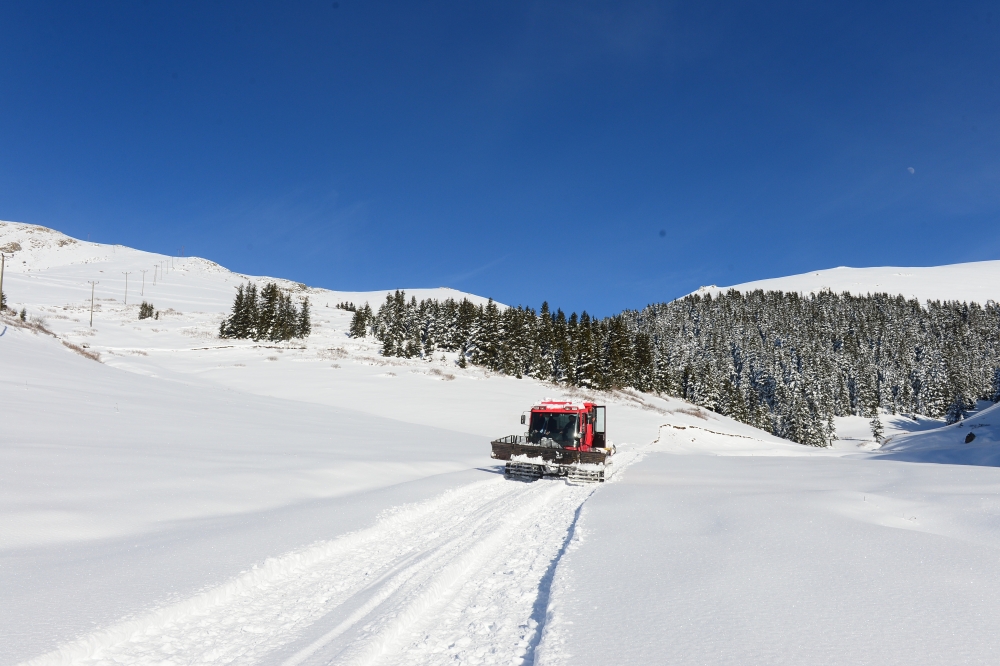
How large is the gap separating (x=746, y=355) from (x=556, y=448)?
11620 cm

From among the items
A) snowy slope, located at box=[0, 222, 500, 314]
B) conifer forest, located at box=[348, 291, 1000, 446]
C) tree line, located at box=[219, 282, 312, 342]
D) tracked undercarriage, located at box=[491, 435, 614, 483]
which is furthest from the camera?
snowy slope, located at box=[0, 222, 500, 314]

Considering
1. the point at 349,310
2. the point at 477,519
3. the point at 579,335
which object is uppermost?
the point at 349,310

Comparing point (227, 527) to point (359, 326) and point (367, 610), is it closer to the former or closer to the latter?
point (367, 610)

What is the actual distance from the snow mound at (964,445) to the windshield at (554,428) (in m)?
21.6

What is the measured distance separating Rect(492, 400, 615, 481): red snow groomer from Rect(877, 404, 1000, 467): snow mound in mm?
21353

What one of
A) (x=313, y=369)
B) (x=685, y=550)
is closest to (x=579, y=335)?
(x=313, y=369)

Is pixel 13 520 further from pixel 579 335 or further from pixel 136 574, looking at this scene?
pixel 579 335

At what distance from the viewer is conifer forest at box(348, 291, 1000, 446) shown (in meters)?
78.1

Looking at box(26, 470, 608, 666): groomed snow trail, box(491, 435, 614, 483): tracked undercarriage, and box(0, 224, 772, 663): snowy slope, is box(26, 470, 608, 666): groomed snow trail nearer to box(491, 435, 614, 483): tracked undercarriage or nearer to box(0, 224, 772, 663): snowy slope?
box(0, 224, 772, 663): snowy slope

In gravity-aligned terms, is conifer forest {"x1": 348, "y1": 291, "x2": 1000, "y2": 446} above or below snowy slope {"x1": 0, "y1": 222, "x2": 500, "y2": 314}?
below

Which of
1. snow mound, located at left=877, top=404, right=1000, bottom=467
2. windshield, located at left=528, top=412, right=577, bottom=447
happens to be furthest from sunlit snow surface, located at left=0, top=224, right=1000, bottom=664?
snow mound, located at left=877, top=404, right=1000, bottom=467

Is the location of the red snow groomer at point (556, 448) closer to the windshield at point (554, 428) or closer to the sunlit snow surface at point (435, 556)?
the windshield at point (554, 428)

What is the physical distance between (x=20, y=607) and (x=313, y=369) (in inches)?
1699

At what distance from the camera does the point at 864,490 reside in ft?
36.3
